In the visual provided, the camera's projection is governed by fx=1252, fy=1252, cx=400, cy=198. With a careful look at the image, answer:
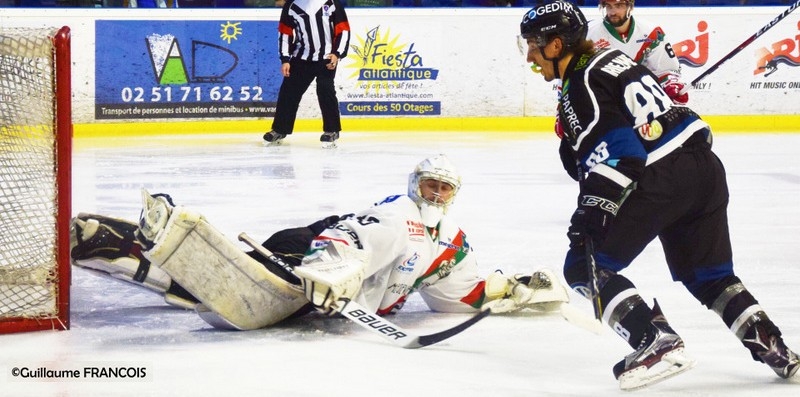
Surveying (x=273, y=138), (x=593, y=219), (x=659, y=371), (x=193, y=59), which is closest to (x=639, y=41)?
(x=593, y=219)

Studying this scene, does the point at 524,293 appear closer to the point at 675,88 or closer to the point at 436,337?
the point at 436,337

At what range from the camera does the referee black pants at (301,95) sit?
8.52 meters

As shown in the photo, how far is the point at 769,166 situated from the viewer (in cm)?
731

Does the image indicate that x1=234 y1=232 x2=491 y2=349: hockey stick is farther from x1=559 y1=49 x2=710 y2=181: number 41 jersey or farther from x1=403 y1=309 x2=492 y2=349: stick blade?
x1=559 y1=49 x2=710 y2=181: number 41 jersey

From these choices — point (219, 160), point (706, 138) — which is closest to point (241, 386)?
point (706, 138)

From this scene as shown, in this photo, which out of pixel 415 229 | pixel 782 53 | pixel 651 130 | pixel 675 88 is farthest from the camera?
pixel 782 53

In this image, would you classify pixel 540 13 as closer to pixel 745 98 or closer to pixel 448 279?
pixel 448 279

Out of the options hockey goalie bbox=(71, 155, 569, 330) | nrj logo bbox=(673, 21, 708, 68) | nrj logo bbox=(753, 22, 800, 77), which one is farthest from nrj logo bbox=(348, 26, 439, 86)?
hockey goalie bbox=(71, 155, 569, 330)

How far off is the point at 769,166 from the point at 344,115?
3.26 metres

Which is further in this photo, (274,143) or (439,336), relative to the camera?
(274,143)

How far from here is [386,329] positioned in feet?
10.6

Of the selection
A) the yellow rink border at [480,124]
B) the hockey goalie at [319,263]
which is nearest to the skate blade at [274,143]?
the yellow rink border at [480,124]

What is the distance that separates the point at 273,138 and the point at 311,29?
800 millimetres

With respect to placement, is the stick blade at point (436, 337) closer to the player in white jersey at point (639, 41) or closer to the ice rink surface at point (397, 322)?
the ice rink surface at point (397, 322)
